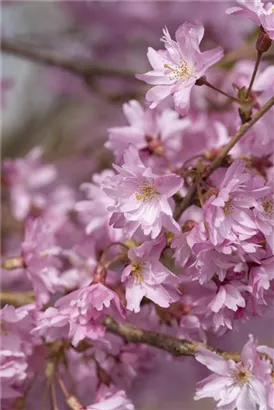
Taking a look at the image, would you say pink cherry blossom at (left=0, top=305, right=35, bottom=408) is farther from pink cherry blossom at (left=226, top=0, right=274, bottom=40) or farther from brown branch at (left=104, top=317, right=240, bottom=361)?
pink cherry blossom at (left=226, top=0, right=274, bottom=40)

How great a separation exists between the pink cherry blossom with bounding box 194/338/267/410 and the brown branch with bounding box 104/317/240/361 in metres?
0.02

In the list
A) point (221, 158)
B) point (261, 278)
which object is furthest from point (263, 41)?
point (261, 278)

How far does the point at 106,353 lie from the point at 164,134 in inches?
12.9

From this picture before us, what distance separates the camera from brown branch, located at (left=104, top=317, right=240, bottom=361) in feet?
3.07

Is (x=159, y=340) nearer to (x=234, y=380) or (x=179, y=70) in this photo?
(x=234, y=380)

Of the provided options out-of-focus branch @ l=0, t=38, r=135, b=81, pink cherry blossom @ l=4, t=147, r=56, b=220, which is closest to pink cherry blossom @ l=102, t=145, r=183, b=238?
pink cherry blossom @ l=4, t=147, r=56, b=220

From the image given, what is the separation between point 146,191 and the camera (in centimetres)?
90

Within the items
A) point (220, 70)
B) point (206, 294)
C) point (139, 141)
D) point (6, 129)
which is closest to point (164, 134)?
point (139, 141)

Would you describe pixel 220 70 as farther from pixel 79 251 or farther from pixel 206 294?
pixel 206 294

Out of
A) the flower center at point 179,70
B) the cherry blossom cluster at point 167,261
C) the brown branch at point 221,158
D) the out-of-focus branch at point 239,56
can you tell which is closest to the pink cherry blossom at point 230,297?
the cherry blossom cluster at point 167,261

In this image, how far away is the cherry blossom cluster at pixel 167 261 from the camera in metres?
0.88

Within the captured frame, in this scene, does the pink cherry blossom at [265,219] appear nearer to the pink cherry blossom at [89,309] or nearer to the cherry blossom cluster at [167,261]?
the cherry blossom cluster at [167,261]

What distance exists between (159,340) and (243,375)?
0.38ft

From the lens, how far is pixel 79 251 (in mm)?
1199
